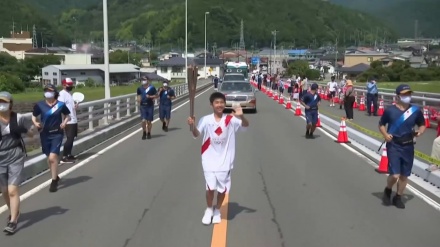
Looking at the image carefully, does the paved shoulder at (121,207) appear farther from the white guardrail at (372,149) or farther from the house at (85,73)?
the house at (85,73)

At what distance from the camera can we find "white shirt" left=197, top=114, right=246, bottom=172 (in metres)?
6.55

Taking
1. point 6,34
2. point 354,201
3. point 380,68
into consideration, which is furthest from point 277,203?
point 6,34

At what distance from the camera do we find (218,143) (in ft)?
21.5

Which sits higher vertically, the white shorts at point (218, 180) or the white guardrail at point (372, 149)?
the white shorts at point (218, 180)

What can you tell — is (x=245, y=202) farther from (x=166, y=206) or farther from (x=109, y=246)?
(x=109, y=246)

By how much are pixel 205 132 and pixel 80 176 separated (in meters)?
4.49

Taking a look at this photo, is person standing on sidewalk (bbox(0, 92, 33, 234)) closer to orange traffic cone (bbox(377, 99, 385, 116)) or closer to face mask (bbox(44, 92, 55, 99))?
face mask (bbox(44, 92, 55, 99))

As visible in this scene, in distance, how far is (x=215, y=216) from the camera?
6902 millimetres

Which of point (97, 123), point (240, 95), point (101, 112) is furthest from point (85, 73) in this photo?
point (101, 112)

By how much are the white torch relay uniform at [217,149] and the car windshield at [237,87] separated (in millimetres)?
21496

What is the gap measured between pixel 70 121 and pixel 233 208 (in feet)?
17.3

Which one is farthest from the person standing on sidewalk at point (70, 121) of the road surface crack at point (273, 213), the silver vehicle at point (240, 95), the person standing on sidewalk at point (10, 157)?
the silver vehicle at point (240, 95)

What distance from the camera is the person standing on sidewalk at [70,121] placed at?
11289mm

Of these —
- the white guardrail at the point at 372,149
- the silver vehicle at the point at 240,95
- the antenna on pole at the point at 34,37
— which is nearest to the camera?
the white guardrail at the point at 372,149
